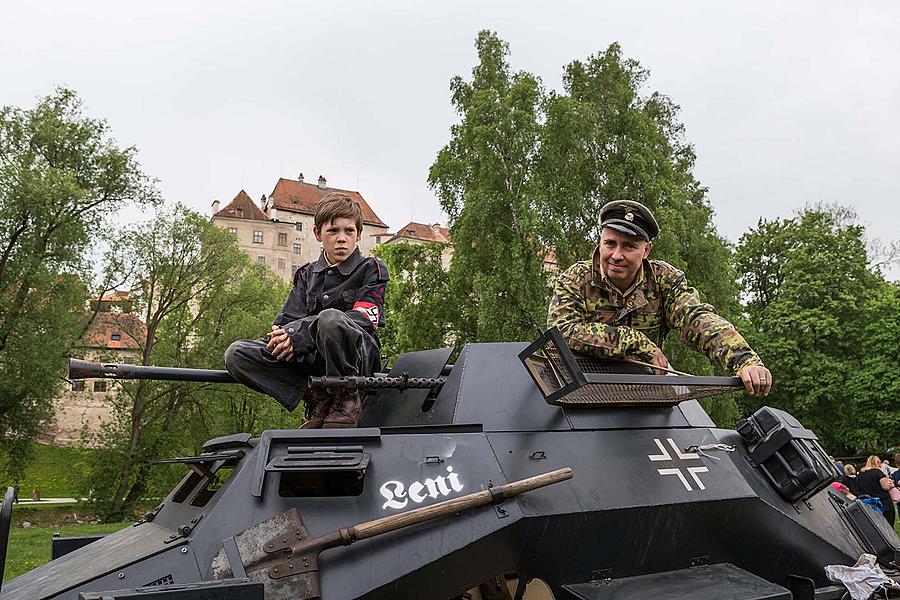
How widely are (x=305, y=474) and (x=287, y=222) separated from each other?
64.9 m

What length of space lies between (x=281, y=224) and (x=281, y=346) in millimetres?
62760

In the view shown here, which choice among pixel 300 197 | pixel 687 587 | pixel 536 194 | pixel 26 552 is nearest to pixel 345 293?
pixel 687 587

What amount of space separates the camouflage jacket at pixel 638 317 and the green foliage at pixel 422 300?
53.4ft

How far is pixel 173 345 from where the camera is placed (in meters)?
26.5

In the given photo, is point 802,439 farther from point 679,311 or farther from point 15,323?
point 15,323

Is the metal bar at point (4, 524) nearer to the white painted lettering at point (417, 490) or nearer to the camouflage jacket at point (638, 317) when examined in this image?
the white painted lettering at point (417, 490)

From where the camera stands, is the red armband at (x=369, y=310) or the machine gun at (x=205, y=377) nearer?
the machine gun at (x=205, y=377)

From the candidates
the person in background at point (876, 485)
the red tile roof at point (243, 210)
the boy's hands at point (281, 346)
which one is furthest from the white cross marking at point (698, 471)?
the red tile roof at point (243, 210)

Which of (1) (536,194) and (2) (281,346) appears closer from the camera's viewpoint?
(2) (281,346)

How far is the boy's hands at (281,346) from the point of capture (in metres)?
4.39

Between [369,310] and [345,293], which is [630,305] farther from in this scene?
[345,293]

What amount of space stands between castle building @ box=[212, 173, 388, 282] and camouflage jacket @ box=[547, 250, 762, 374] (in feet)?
184

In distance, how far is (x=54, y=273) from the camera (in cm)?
2230

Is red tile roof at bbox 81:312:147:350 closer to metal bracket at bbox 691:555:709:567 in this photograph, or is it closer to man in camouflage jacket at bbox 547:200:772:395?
man in camouflage jacket at bbox 547:200:772:395
